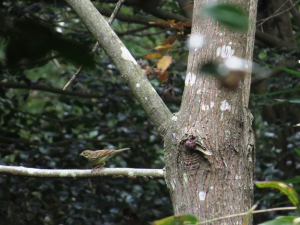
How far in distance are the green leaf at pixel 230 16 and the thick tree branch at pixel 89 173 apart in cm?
113

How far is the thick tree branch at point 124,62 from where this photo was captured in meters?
1.36

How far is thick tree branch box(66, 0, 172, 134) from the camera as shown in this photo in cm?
136

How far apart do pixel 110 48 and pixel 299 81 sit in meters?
1.85

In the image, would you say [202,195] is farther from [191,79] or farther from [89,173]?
[89,173]

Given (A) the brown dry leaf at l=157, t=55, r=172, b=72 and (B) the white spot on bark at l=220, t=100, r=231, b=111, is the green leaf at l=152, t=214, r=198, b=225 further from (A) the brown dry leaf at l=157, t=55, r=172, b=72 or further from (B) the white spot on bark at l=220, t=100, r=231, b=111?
(A) the brown dry leaf at l=157, t=55, r=172, b=72

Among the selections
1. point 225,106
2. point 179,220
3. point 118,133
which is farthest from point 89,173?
point 118,133

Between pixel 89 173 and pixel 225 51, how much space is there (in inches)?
29.8

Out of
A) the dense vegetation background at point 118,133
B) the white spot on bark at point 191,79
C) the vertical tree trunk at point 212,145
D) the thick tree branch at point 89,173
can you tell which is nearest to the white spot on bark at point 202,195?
the vertical tree trunk at point 212,145

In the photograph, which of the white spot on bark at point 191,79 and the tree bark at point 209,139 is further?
the white spot on bark at point 191,79

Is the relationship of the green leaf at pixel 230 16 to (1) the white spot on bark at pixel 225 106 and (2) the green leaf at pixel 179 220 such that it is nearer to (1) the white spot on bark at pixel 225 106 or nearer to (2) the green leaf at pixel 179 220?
(2) the green leaf at pixel 179 220

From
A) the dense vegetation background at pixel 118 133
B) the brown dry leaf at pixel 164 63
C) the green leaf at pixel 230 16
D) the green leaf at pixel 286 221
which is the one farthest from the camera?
the dense vegetation background at pixel 118 133

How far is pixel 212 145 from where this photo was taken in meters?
1.22

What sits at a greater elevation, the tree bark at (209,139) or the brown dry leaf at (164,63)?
the brown dry leaf at (164,63)

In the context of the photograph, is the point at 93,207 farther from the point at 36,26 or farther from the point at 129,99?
the point at 36,26
